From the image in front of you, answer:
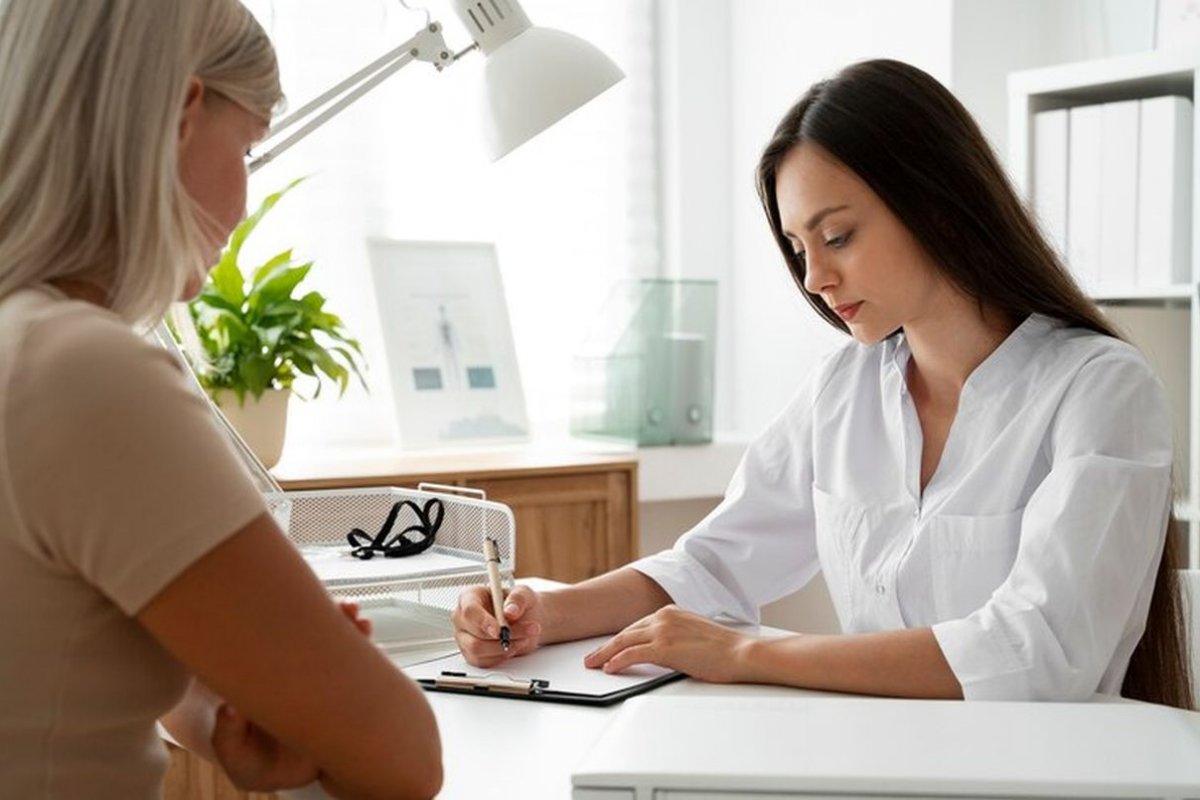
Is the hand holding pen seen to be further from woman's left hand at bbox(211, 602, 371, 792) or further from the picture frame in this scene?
the picture frame

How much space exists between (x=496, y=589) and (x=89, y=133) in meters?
0.72

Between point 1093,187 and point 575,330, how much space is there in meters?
1.34

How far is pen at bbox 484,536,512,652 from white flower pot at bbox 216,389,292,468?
1.31 meters

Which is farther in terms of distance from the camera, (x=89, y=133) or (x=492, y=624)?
(x=492, y=624)

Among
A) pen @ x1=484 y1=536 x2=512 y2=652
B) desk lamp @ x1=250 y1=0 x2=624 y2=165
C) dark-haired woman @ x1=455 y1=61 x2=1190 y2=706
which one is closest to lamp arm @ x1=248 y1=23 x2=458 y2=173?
desk lamp @ x1=250 y1=0 x2=624 y2=165

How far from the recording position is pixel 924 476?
1692mm

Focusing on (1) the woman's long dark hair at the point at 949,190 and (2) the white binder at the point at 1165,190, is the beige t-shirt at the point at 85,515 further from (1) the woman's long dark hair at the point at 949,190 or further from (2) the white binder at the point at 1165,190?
(2) the white binder at the point at 1165,190

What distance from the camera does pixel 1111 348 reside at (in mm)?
1575

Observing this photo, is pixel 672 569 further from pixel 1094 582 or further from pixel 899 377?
pixel 1094 582

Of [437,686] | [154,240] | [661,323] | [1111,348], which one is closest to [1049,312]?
[1111,348]

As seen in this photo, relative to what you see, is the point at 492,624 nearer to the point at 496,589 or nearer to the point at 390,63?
the point at 496,589

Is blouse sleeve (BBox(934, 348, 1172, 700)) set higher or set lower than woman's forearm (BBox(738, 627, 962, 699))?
higher

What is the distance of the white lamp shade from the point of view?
1658 mm

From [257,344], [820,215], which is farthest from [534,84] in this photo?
[257,344]
